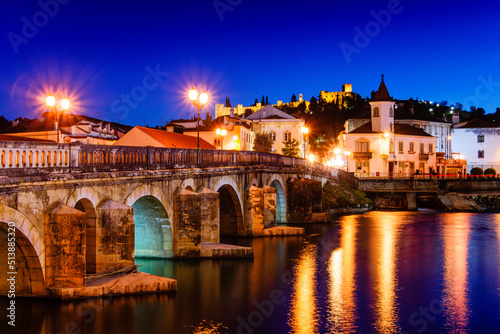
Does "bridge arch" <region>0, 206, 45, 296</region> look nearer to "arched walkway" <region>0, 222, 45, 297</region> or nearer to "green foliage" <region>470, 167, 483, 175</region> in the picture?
"arched walkway" <region>0, 222, 45, 297</region>

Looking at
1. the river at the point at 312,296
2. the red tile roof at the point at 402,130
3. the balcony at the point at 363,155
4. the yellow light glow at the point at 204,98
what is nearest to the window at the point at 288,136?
the red tile roof at the point at 402,130

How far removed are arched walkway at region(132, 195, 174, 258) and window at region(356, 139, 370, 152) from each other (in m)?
57.8

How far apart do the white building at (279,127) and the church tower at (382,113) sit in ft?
37.5

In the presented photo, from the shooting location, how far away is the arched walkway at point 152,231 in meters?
24.0

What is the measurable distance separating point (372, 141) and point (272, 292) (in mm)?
60219

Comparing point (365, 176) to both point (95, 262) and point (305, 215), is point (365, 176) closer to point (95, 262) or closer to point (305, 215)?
point (305, 215)

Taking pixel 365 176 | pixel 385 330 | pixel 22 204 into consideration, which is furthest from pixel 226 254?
pixel 365 176

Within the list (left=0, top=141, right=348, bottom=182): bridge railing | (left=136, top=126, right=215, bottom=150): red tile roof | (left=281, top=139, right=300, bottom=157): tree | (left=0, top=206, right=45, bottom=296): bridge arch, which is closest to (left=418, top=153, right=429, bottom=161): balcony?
(left=281, top=139, right=300, bottom=157): tree

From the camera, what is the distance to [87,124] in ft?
196

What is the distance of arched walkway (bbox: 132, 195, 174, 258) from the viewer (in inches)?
945

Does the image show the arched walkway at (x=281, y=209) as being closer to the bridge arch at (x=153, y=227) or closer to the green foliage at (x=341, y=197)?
the green foliage at (x=341, y=197)

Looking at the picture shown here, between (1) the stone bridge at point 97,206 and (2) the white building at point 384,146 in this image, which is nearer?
(1) the stone bridge at point 97,206

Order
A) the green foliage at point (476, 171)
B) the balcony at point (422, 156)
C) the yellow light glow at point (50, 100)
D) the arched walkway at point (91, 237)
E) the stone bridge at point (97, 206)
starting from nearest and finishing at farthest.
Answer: the stone bridge at point (97, 206) < the arched walkway at point (91, 237) < the yellow light glow at point (50, 100) < the balcony at point (422, 156) < the green foliage at point (476, 171)

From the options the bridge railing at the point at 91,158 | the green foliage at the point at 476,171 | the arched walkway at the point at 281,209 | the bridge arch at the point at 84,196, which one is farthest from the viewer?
the green foliage at the point at 476,171
